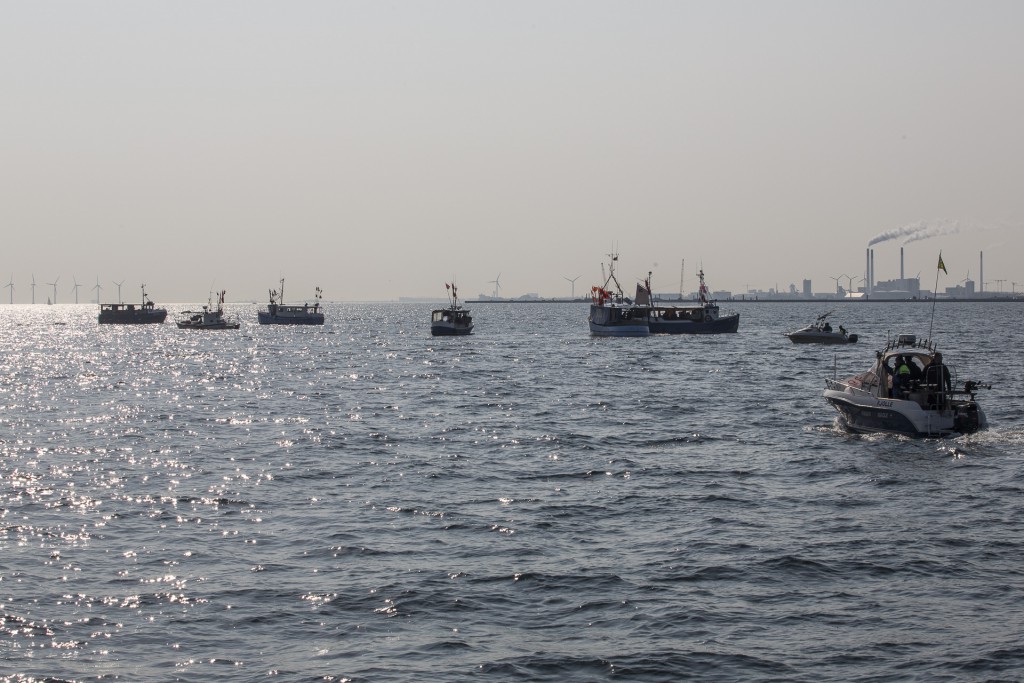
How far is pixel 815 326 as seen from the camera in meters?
134

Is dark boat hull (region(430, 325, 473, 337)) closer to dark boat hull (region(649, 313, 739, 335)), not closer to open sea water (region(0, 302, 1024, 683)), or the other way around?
dark boat hull (region(649, 313, 739, 335))

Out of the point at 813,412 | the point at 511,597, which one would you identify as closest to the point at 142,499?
the point at 511,597

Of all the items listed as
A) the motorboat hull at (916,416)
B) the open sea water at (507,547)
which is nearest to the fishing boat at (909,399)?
the motorboat hull at (916,416)

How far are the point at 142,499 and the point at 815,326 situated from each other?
4489 inches

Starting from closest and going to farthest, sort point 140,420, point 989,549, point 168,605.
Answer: point 168,605
point 989,549
point 140,420

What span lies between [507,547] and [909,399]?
2476cm

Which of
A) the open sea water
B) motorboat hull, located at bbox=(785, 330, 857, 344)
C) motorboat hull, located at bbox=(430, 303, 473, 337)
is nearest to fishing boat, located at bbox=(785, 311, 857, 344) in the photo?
motorboat hull, located at bbox=(785, 330, 857, 344)

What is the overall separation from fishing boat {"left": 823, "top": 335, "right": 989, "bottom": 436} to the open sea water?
84 centimetres

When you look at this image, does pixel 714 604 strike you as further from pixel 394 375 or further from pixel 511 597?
pixel 394 375

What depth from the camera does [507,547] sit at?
84.3 ft

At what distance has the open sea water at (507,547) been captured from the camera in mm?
18562

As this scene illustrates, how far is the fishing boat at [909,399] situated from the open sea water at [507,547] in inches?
33.2

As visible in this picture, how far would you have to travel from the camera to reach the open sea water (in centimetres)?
1856

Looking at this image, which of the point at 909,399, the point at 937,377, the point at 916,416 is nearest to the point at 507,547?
the point at 916,416
